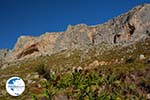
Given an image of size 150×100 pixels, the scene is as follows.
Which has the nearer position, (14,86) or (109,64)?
(14,86)

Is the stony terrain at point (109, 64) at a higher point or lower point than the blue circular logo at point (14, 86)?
higher

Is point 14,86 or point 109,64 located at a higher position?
point 109,64

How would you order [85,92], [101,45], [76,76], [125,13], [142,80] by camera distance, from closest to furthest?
[85,92] < [76,76] < [142,80] < [101,45] < [125,13]

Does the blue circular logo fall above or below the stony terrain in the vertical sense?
below

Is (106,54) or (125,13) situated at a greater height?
(125,13)

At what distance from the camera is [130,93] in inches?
3332

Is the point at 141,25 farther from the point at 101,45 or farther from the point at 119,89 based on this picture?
the point at 119,89

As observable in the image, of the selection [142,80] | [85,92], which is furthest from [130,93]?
[85,92]

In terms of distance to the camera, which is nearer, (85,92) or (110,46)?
(85,92)

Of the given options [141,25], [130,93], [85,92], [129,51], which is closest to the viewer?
[85,92]

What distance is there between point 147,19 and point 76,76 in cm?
11387

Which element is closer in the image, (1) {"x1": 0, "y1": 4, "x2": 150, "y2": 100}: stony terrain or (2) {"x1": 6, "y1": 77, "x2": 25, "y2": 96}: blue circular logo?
(2) {"x1": 6, "y1": 77, "x2": 25, "y2": 96}: blue circular logo

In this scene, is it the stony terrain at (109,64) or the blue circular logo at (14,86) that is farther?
the stony terrain at (109,64)

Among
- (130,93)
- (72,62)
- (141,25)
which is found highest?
(141,25)
